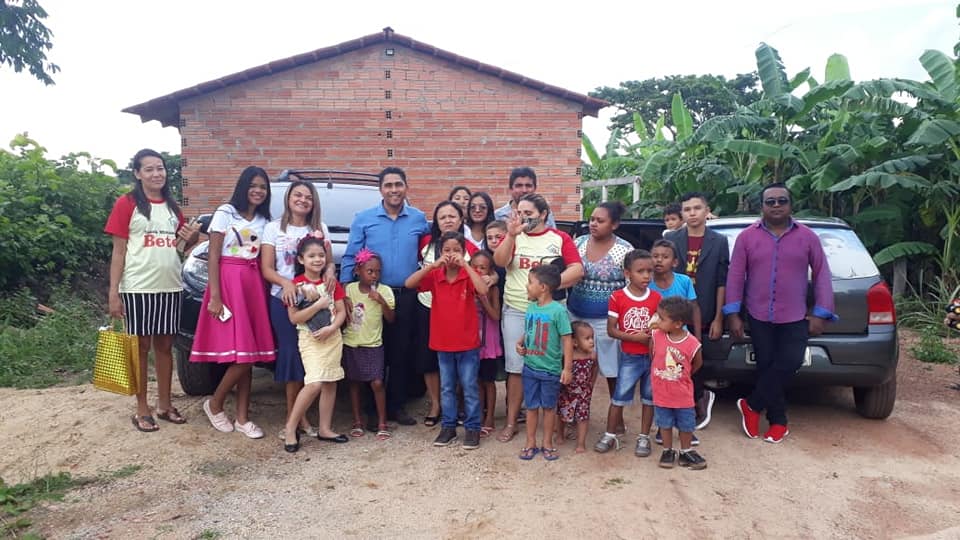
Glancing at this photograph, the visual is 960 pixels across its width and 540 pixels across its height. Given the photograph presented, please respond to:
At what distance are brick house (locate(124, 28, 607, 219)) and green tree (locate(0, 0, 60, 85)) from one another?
4648 mm

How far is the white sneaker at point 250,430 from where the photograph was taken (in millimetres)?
4133

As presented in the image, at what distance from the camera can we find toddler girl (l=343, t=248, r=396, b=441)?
408cm

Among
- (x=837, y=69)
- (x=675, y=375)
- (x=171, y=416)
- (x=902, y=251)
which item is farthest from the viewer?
(x=837, y=69)

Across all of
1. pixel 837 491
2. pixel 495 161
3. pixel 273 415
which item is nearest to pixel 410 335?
pixel 273 415

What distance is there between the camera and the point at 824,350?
409 cm

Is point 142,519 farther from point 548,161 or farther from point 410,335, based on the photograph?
point 548,161

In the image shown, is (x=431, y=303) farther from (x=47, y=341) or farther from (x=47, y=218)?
(x=47, y=218)

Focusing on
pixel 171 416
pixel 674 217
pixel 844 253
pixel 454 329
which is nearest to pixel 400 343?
pixel 454 329

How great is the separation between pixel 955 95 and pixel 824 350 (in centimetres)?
617

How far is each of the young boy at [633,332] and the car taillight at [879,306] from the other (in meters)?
1.43

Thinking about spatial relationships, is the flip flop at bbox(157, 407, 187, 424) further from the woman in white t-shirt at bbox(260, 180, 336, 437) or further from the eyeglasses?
the eyeglasses

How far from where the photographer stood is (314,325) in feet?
12.9

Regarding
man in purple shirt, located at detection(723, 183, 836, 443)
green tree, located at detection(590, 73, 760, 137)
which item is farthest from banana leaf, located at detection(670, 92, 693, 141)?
green tree, located at detection(590, 73, 760, 137)

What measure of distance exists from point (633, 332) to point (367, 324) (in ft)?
5.44
